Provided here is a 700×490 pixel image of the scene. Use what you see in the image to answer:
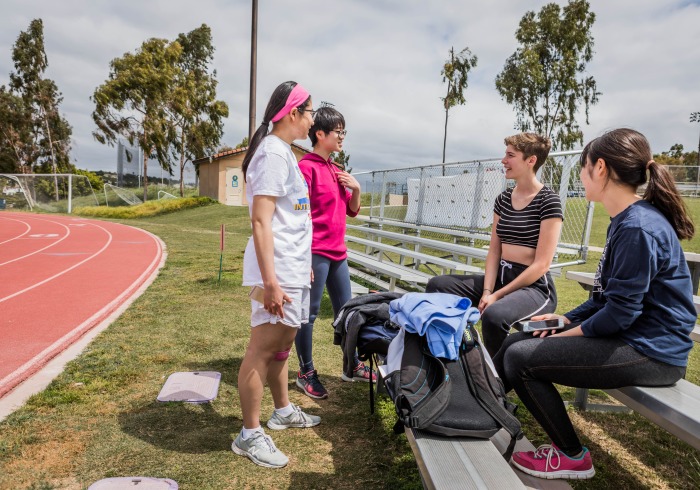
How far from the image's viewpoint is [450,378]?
227 centimetres

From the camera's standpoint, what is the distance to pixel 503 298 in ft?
10.4

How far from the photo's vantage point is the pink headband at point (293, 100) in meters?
2.62

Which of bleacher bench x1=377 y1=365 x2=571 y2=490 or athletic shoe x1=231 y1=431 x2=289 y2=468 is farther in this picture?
athletic shoe x1=231 y1=431 x2=289 y2=468

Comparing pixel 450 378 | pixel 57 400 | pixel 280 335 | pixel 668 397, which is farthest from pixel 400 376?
pixel 57 400

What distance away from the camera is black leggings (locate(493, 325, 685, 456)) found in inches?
84.9

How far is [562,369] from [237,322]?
403 cm

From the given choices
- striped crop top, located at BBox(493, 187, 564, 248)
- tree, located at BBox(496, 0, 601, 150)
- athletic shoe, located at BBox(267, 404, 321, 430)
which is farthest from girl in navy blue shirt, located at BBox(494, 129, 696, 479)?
tree, located at BBox(496, 0, 601, 150)

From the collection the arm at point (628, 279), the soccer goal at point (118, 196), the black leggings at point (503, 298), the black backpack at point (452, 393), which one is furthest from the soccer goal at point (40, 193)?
the arm at point (628, 279)

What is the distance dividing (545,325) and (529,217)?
1.07 m

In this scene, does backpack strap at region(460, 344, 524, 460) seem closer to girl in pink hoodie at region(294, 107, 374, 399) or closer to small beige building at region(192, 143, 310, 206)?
girl in pink hoodie at region(294, 107, 374, 399)

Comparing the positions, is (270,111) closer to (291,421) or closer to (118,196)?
(291,421)

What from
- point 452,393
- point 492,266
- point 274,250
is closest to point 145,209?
point 492,266

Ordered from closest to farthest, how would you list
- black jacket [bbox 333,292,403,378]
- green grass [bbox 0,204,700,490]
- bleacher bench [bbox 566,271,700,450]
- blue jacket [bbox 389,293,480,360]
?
1. bleacher bench [bbox 566,271,700,450]
2. blue jacket [bbox 389,293,480,360]
3. green grass [bbox 0,204,700,490]
4. black jacket [bbox 333,292,403,378]

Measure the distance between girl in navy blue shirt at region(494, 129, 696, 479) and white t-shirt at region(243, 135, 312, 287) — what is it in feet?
3.76
